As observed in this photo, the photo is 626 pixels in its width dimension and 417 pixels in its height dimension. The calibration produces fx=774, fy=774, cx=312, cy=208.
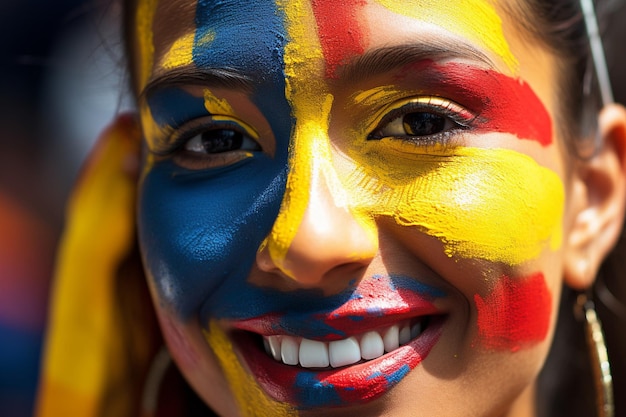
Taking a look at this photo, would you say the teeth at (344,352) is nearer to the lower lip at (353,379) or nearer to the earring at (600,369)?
the lower lip at (353,379)

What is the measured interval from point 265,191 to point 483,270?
14.9 inches

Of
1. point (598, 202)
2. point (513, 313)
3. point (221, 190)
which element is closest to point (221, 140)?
point (221, 190)

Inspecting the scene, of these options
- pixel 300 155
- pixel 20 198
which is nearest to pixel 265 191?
pixel 300 155

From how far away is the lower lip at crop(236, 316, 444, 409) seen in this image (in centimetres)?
125

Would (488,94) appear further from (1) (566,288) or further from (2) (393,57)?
(1) (566,288)

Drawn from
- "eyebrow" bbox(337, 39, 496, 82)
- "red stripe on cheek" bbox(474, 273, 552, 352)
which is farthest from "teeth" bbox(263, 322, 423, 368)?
"eyebrow" bbox(337, 39, 496, 82)

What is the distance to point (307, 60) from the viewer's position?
125 centimetres

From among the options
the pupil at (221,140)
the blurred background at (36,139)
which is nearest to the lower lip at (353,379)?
the pupil at (221,140)

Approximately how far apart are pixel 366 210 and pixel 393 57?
249 millimetres

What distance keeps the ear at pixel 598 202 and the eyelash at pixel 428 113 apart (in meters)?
0.37

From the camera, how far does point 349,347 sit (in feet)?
4.16

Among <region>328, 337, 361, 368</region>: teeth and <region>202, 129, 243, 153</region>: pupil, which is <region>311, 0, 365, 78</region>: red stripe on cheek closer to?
<region>202, 129, 243, 153</region>: pupil

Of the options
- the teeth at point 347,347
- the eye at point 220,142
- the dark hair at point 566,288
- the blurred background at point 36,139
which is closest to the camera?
the teeth at point 347,347

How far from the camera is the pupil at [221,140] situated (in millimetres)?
1396
